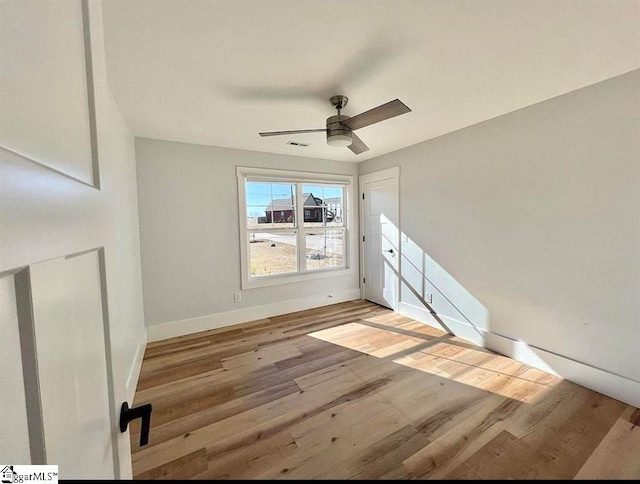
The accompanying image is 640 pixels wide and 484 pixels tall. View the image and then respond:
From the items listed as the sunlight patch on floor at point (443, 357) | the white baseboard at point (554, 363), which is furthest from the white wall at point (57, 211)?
the white baseboard at point (554, 363)

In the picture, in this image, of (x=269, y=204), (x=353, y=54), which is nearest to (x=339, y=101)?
(x=353, y=54)

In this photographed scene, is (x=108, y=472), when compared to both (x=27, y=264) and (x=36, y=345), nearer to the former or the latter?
(x=36, y=345)

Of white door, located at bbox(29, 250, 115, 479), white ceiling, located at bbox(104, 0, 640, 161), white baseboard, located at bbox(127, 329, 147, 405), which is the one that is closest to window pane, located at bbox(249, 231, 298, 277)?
white baseboard, located at bbox(127, 329, 147, 405)

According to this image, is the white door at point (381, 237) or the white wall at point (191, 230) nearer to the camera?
the white wall at point (191, 230)

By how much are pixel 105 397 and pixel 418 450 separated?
63.9 inches

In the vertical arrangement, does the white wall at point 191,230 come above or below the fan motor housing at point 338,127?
below

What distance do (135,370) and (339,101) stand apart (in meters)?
2.82

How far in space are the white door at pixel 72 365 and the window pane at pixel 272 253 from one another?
3.03 meters

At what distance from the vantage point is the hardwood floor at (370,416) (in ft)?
4.58

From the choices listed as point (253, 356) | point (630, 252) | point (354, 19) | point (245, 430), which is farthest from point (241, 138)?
point (630, 252)

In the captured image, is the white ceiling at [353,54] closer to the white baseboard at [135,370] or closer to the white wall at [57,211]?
the white wall at [57,211]

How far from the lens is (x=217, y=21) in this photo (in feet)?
4.29

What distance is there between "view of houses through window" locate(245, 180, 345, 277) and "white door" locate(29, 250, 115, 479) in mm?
3011

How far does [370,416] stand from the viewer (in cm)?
177
